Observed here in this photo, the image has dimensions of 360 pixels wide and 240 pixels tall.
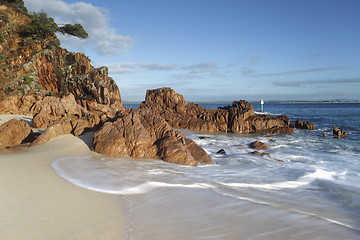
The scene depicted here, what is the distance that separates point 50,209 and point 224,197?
→ 2.80 meters

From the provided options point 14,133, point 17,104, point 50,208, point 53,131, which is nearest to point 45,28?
point 17,104

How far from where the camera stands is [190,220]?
2.89 meters

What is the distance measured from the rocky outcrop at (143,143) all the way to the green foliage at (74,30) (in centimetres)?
2843

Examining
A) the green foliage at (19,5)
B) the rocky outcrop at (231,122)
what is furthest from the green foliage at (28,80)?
the rocky outcrop at (231,122)

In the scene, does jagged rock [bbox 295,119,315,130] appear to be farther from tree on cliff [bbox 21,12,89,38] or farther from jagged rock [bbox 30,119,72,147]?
tree on cliff [bbox 21,12,89,38]

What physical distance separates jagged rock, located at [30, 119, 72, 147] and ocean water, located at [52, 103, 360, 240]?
8.08 ft

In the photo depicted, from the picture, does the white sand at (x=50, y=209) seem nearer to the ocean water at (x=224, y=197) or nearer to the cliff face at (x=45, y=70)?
the ocean water at (x=224, y=197)

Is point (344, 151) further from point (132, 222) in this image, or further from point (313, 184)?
point (132, 222)

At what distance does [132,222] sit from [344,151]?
12.3 m

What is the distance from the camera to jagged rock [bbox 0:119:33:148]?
25.3 feet

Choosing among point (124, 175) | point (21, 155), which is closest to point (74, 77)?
point (21, 155)

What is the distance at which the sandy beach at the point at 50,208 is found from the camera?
238cm

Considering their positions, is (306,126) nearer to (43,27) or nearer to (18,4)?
(43,27)

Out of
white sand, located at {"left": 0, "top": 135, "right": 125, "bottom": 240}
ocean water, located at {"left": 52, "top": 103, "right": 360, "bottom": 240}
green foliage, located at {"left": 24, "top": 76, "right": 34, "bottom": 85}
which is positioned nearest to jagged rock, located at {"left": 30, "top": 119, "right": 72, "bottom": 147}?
ocean water, located at {"left": 52, "top": 103, "right": 360, "bottom": 240}
